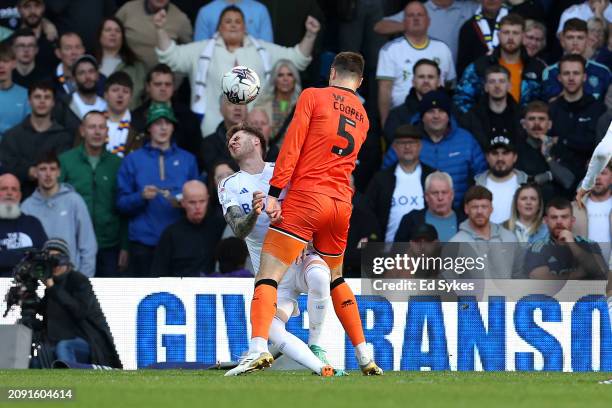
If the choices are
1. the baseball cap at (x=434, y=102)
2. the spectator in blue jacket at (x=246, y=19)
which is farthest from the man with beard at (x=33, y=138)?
the baseball cap at (x=434, y=102)

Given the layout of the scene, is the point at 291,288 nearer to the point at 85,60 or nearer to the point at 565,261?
the point at 565,261

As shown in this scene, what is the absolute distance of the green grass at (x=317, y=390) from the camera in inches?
348

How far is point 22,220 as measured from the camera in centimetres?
1631

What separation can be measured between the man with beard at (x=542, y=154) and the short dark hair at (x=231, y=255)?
385 centimetres

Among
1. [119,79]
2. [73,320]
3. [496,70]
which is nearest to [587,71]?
[496,70]

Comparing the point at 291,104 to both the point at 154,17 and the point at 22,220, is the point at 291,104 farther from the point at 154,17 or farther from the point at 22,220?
the point at 22,220

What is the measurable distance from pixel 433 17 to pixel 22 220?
→ 6569mm

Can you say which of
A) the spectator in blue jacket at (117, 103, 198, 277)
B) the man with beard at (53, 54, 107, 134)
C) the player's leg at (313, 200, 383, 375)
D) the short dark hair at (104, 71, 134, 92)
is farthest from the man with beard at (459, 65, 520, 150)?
the player's leg at (313, 200, 383, 375)

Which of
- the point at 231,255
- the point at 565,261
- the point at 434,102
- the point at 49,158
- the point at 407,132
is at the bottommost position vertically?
the point at 565,261

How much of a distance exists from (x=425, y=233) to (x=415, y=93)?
285 cm

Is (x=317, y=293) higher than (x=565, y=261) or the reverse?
the reverse

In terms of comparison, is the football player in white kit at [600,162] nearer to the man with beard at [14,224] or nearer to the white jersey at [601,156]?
the white jersey at [601,156]

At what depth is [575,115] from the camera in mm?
17797

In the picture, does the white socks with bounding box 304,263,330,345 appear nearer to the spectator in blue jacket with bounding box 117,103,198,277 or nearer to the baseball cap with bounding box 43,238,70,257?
the baseball cap with bounding box 43,238,70,257
